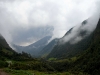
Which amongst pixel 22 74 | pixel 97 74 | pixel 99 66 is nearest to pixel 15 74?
pixel 22 74

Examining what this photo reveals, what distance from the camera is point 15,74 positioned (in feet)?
161

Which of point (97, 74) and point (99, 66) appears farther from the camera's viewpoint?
point (99, 66)

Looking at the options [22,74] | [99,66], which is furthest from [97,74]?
[22,74]

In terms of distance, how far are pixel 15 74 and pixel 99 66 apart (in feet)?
529

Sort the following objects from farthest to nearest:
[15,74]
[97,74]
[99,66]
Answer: [99,66] < [97,74] < [15,74]

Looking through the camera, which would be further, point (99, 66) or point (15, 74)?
point (99, 66)

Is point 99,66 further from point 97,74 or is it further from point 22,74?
point 22,74

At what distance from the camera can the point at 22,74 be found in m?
49.2

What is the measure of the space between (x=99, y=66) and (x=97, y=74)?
20431 mm

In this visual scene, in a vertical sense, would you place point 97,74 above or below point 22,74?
above

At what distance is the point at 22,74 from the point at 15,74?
1.70 m

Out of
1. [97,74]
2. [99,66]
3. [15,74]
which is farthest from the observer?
[99,66]

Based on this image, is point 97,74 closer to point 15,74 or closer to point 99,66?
point 99,66

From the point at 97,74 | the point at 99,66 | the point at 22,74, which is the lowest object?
the point at 22,74
